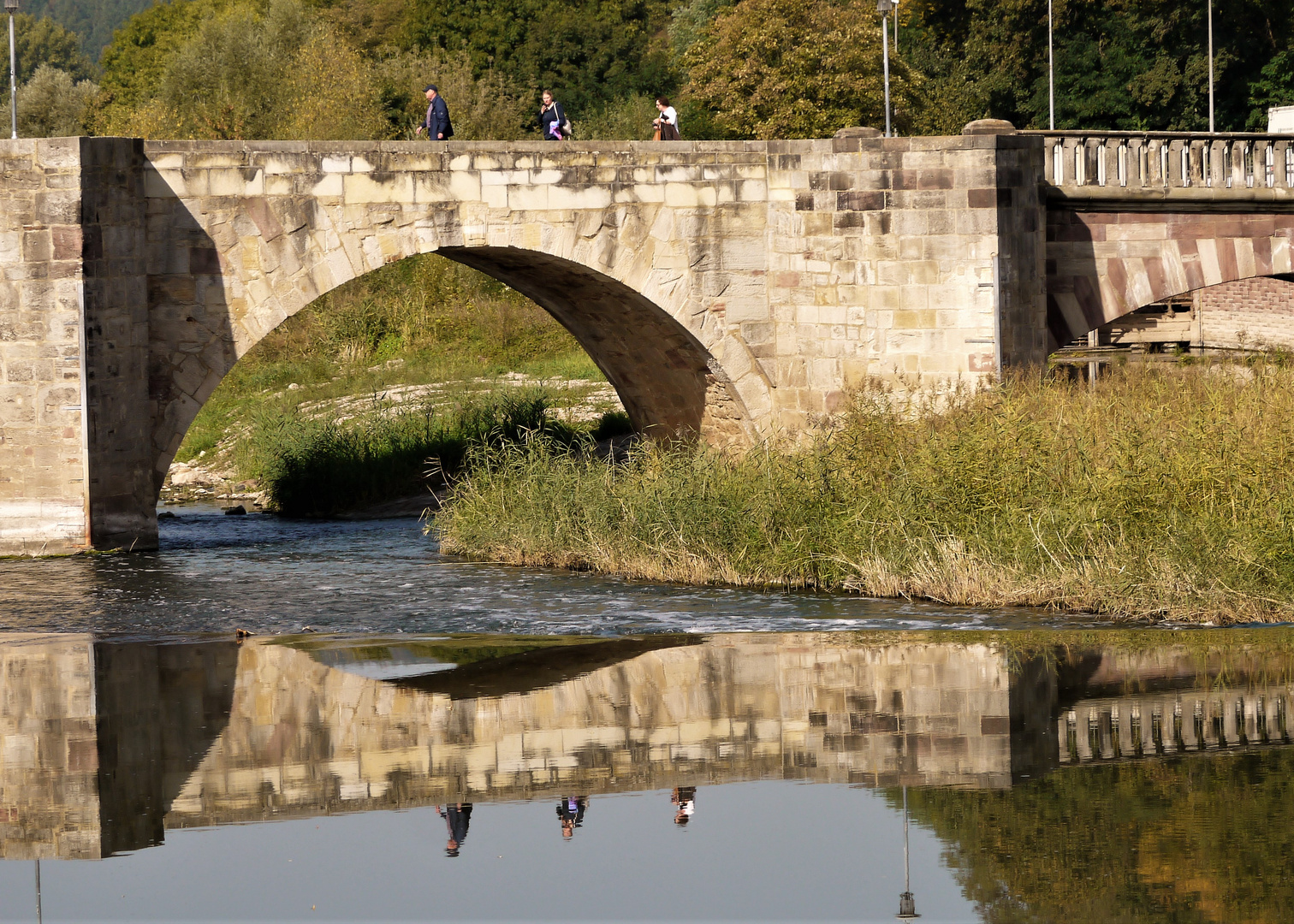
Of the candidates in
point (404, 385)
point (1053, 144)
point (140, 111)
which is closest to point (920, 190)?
point (1053, 144)

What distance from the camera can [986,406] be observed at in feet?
45.9

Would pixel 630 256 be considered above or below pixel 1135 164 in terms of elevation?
below

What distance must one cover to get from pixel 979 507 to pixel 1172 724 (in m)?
4.18

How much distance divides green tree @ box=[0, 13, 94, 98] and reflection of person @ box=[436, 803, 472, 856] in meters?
82.0

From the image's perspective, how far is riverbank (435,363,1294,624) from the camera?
11.3 m

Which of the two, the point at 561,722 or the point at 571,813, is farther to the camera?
the point at 561,722

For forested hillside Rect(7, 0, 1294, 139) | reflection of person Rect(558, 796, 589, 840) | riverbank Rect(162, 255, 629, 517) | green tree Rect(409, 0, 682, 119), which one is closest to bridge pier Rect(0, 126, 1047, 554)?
riverbank Rect(162, 255, 629, 517)

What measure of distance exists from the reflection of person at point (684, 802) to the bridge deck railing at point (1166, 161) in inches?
412

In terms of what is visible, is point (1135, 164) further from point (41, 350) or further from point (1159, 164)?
point (41, 350)

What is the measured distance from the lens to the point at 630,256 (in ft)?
51.1

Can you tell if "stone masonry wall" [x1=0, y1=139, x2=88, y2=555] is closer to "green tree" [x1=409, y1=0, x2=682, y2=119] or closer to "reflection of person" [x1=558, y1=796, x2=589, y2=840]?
"reflection of person" [x1=558, y1=796, x2=589, y2=840]

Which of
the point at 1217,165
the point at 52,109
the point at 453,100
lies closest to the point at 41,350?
the point at 1217,165

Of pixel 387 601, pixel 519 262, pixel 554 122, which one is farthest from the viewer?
pixel 554 122

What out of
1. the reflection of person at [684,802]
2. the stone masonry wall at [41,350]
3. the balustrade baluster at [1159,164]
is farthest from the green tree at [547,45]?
the reflection of person at [684,802]
